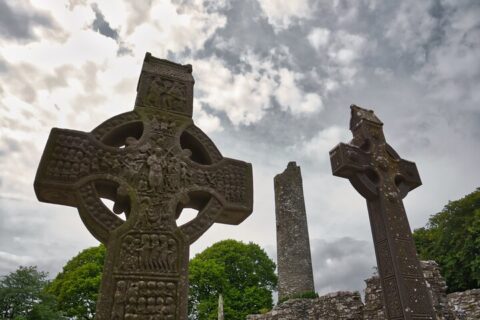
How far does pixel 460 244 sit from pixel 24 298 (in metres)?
20.9

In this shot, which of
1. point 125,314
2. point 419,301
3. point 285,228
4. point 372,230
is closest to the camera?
point 125,314

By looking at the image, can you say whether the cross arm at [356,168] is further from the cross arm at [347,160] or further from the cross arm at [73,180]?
the cross arm at [73,180]

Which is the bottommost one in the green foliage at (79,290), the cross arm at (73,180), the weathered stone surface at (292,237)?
the cross arm at (73,180)

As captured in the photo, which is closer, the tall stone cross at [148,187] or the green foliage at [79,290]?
the tall stone cross at [148,187]

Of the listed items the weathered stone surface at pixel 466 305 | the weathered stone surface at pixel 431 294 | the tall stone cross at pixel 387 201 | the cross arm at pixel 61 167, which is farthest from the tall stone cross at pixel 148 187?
the weathered stone surface at pixel 466 305

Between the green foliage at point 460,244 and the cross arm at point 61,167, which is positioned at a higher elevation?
the green foliage at point 460,244

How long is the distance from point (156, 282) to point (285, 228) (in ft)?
79.4

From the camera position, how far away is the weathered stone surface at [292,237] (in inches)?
964

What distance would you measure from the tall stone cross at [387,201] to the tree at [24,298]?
1584cm

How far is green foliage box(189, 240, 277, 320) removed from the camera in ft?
86.1

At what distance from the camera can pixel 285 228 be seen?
26484 millimetres

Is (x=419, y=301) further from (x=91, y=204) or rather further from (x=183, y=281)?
(x=91, y=204)

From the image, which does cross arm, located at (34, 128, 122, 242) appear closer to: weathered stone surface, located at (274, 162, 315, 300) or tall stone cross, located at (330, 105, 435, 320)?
tall stone cross, located at (330, 105, 435, 320)

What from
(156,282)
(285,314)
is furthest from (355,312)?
(156,282)
